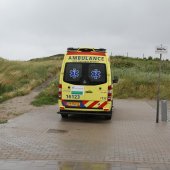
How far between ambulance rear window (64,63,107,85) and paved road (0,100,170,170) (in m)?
1.52

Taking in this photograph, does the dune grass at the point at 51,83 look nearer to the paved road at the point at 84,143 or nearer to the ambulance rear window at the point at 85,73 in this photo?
the ambulance rear window at the point at 85,73

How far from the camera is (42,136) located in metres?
12.7

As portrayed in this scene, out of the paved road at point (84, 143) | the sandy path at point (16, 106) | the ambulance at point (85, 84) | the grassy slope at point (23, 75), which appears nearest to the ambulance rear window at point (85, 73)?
the ambulance at point (85, 84)

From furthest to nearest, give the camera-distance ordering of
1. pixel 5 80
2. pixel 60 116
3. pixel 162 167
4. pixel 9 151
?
pixel 5 80 < pixel 60 116 < pixel 9 151 < pixel 162 167

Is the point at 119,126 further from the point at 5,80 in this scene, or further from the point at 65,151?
the point at 5,80

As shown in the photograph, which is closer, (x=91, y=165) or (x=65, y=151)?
(x=91, y=165)

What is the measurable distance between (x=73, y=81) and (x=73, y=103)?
0.81 m

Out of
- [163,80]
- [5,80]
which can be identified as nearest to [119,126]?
[163,80]

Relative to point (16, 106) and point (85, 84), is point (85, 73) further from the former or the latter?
point (16, 106)

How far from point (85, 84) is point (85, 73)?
1.40 feet

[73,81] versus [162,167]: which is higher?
[73,81]

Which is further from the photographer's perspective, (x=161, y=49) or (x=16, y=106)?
(x=16, y=106)

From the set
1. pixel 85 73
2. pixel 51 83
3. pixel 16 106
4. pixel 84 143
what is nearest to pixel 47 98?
pixel 16 106

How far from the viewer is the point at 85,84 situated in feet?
54.9
